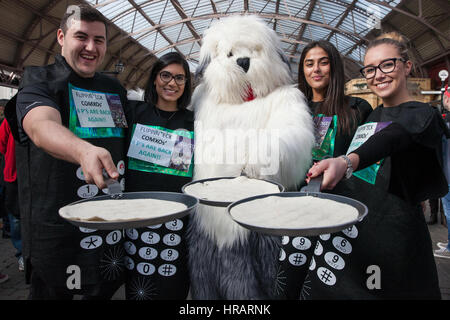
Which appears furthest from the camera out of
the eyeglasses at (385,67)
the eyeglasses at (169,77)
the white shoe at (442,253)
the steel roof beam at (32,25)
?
the steel roof beam at (32,25)

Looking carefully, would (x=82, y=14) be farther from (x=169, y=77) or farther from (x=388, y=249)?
(x=388, y=249)

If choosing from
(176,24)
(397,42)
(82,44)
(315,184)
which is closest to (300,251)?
(315,184)

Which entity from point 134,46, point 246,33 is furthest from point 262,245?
point 134,46

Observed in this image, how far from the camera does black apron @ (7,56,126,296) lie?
1.41m

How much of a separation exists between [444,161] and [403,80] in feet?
1.33

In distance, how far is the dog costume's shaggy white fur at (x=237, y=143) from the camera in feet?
4.73

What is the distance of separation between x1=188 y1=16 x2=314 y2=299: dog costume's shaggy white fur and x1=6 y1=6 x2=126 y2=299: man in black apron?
1.53 ft

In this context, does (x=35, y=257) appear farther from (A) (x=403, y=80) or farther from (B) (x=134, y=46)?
(B) (x=134, y=46)

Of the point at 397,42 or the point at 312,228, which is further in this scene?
the point at 397,42

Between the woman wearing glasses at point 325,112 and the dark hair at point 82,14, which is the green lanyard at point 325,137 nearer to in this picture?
the woman wearing glasses at point 325,112

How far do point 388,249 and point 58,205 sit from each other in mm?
1496

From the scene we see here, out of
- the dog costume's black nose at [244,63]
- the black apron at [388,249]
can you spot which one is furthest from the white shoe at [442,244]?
the dog costume's black nose at [244,63]

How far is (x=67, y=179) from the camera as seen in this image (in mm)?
1431

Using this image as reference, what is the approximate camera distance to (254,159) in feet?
4.63
